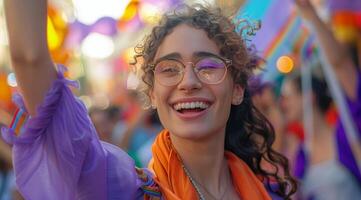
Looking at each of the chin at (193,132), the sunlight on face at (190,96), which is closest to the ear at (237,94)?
the sunlight on face at (190,96)

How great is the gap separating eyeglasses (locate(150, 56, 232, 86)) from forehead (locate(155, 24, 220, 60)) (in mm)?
31

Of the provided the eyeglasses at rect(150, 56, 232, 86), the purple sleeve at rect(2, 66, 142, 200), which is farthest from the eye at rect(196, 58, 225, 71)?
the purple sleeve at rect(2, 66, 142, 200)

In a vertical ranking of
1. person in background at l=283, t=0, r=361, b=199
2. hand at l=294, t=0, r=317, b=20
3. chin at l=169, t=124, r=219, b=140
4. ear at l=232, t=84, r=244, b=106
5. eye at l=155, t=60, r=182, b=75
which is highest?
hand at l=294, t=0, r=317, b=20

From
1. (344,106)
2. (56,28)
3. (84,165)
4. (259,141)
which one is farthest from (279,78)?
(84,165)

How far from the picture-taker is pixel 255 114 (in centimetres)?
295

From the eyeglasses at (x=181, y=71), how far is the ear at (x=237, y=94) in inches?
6.7

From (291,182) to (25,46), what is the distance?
1.46 m

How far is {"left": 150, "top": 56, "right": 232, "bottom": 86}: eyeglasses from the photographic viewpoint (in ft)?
7.70

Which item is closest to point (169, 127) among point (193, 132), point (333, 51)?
point (193, 132)

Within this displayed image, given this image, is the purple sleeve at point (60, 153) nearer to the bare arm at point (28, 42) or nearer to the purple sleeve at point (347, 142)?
the bare arm at point (28, 42)

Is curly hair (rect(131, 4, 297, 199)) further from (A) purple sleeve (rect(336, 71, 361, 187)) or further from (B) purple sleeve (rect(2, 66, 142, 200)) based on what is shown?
(A) purple sleeve (rect(336, 71, 361, 187))

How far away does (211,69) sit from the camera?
93.9 inches

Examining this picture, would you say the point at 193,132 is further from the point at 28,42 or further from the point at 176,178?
the point at 28,42

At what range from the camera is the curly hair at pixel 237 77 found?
8.07 feet
